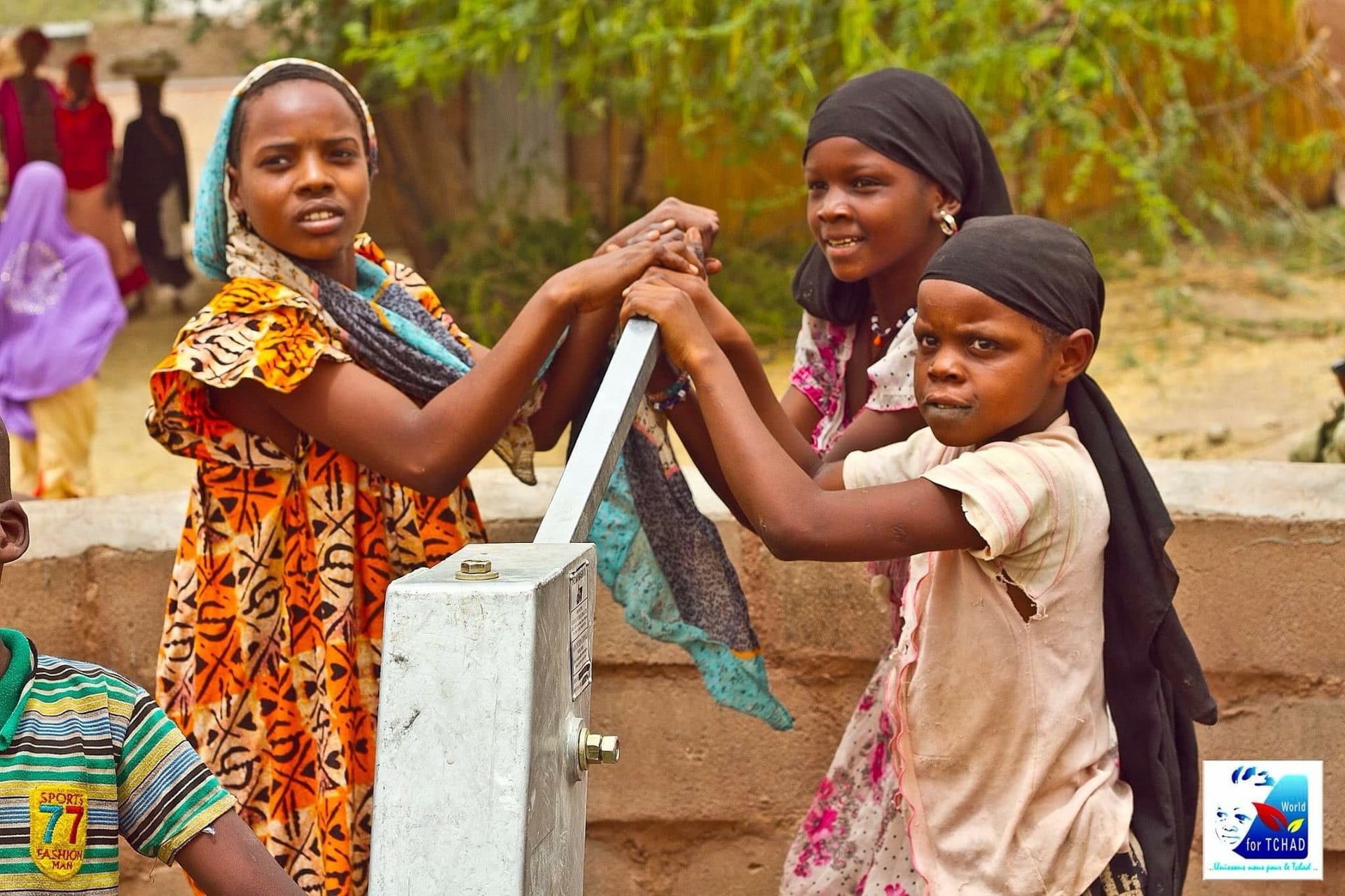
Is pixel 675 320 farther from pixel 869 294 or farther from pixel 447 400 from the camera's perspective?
pixel 869 294

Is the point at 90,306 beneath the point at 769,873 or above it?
above

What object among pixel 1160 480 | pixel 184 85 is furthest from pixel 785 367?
pixel 184 85

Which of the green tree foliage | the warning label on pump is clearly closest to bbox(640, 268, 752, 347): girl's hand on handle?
the warning label on pump

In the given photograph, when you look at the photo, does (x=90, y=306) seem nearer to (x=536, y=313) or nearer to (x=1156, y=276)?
(x=536, y=313)

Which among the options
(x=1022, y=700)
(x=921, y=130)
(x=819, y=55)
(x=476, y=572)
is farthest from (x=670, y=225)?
(x=819, y=55)

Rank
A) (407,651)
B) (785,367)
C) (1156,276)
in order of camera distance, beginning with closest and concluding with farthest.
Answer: (407,651)
(785,367)
(1156,276)

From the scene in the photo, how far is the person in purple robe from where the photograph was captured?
6871 millimetres

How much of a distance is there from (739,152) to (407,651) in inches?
298

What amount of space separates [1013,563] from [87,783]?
3.57 feet

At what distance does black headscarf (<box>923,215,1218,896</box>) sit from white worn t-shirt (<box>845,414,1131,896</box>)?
3 cm

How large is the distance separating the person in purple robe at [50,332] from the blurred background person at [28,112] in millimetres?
4635

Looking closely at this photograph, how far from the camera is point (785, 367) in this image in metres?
8.23

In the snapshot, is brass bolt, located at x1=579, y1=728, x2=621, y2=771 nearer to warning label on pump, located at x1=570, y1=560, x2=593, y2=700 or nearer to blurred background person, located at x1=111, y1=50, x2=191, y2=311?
warning label on pump, located at x1=570, y1=560, x2=593, y2=700

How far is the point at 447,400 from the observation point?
2172 millimetres
